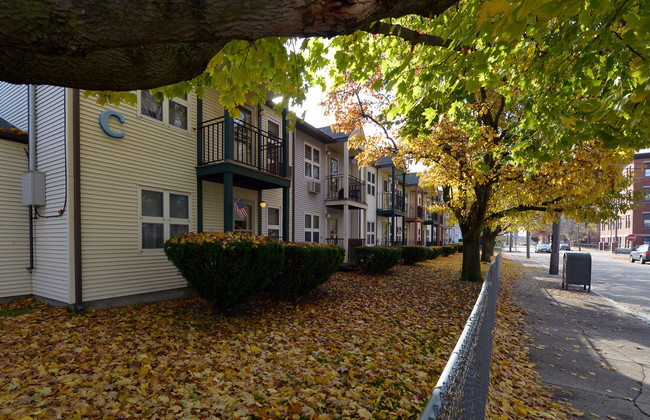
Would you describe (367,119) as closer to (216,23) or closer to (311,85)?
(311,85)

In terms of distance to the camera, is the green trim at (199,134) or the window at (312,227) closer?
the green trim at (199,134)

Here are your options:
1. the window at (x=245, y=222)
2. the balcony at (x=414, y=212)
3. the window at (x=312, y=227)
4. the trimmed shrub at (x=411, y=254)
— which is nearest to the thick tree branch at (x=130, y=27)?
the window at (x=245, y=222)

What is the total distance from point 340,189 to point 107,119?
11.0 metres

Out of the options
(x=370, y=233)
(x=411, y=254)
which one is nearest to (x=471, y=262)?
(x=411, y=254)

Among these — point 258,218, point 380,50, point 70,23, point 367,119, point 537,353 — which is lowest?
point 537,353

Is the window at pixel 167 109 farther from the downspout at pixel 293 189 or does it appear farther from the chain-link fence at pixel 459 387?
the chain-link fence at pixel 459 387

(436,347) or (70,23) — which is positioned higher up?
(70,23)

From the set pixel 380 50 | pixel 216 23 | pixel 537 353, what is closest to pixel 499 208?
pixel 537 353

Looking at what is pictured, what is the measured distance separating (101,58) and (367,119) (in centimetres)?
1135

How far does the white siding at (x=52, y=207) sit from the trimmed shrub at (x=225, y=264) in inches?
105

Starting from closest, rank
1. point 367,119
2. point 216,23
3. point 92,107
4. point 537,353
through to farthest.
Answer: point 216,23
point 537,353
point 92,107
point 367,119

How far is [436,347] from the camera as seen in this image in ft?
16.7

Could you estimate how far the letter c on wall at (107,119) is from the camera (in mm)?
6898

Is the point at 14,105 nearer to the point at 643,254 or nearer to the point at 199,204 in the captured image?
the point at 199,204
